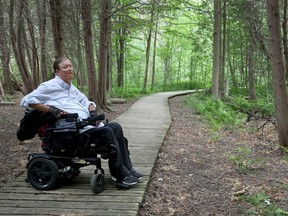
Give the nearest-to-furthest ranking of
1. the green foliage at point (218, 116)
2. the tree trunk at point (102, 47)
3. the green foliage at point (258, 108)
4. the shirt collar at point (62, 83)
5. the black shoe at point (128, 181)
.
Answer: the black shoe at point (128, 181) < the shirt collar at point (62, 83) < the green foliage at point (218, 116) < the green foliage at point (258, 108) < the tree trunk at point (102, 47)

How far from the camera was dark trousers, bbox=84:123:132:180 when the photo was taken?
3.74m

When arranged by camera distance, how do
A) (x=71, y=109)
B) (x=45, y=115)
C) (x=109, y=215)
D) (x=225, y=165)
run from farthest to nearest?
(x=225, y=165)
(x=71, y=109)
(x=45, y=115)
(x=109, y=215)

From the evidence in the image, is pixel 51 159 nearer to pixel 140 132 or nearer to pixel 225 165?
pixel 225 165

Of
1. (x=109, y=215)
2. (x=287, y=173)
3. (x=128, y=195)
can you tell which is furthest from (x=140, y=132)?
(x=109, y=215)

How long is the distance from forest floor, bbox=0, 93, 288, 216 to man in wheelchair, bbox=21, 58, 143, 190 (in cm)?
47

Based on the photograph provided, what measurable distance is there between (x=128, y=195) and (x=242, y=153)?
324cm

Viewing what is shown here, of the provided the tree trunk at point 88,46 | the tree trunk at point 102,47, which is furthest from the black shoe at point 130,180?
the tree trunk at point 102,47

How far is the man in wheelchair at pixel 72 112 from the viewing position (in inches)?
144

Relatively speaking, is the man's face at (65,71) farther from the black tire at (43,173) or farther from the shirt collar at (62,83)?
the black tire at (43,173)

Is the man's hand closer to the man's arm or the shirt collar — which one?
the man's arm

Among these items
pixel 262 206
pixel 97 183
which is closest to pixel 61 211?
pixel 97 183

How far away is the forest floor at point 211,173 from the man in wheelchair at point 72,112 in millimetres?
467

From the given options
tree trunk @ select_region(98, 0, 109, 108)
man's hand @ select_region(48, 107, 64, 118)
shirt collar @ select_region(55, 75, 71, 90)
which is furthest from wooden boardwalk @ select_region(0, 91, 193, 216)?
tree trunk @ select_region(98, 0, 109, 108)

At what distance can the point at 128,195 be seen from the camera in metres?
3.71
